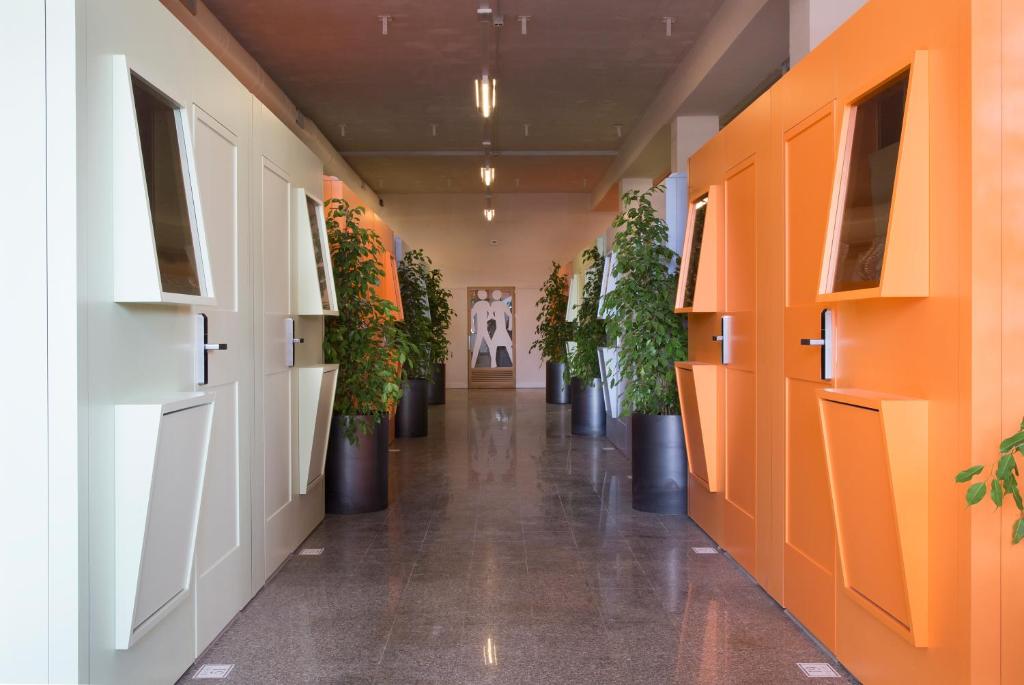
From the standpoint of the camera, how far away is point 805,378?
11.6 ft

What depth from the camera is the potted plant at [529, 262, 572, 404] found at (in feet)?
41.2

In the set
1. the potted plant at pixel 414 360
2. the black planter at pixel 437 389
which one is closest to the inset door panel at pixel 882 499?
the potted plant at pixel 414 360

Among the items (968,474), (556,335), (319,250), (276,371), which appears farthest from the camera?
(556,335)

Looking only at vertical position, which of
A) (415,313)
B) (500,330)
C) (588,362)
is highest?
(415,313)

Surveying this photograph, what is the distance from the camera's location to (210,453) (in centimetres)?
333

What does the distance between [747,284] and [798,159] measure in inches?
37.5

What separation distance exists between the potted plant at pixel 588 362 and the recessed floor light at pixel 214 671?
20.8 feet

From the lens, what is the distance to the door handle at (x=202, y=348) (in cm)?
324

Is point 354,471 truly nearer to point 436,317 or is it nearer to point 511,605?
point 511,605

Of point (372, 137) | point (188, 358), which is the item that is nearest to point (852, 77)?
point (188, 358)

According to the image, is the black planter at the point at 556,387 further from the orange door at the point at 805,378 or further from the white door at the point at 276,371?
the orange door at the point at 805,378

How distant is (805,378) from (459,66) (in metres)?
6.21

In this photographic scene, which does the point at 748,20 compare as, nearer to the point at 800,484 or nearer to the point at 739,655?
the point at 800,484

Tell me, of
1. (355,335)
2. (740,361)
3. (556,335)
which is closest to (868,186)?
(740,361)
